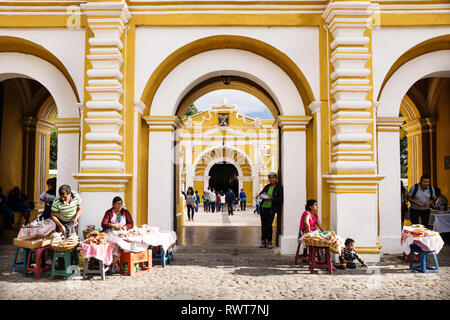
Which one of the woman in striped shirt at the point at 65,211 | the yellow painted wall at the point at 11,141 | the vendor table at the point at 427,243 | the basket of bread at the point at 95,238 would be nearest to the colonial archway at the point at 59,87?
the woman in striped shirt at the point at 65,211

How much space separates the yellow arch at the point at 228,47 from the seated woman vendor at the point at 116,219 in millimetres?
2232

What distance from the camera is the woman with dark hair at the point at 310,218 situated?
6.31m

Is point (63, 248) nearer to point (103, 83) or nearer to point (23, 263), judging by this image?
point (23, 263)

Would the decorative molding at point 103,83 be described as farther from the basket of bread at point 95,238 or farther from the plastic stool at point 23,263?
the plastic stool at point 23,263

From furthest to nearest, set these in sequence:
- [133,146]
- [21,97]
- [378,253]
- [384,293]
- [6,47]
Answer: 1. [21,97]
2. [6,47]
3. [133,146]
4. [378,253]
5. [384,293]

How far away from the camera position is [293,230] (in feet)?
24.2

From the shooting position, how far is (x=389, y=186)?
741 cm

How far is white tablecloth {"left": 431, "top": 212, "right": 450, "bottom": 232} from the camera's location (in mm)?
7984

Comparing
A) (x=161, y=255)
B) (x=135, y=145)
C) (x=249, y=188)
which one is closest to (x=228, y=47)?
(x=135, y=145)

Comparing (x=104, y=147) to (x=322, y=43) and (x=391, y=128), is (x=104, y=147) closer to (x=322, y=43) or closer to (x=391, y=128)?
(x=322, y=43)

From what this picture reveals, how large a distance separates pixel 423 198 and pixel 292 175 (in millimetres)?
2803

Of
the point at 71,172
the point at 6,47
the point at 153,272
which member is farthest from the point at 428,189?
the point at 6,47

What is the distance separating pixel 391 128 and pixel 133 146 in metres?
5.13

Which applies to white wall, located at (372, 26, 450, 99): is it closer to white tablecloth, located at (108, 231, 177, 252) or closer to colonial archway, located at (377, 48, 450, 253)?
colonial archway, located at (377, 48, 450, 253)
